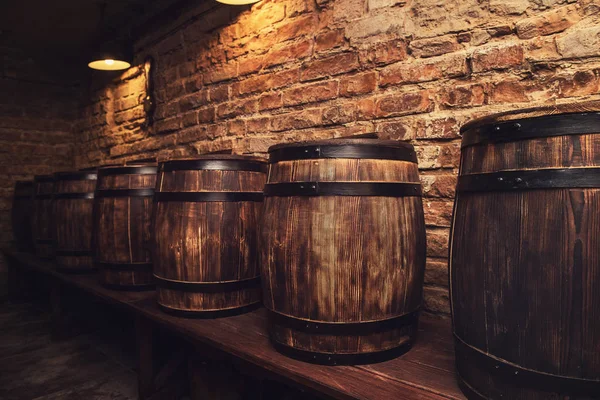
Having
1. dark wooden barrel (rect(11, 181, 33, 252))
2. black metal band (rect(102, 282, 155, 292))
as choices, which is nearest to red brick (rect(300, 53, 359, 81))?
black metal band (rect(102, 282, 155, 292))

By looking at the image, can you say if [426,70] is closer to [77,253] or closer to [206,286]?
[206,286]

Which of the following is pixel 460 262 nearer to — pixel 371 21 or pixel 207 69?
pixel 371 21

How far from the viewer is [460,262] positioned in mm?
1153

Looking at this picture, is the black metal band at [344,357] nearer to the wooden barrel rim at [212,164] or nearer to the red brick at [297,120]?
the wooden barrel rim at [212,164]

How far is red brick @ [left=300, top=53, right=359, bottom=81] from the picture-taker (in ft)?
7.43

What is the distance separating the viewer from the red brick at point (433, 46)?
6.16 ft

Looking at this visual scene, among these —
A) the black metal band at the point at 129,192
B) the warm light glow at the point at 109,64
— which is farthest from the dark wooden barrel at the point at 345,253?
the warm light glow at the point at 109,64

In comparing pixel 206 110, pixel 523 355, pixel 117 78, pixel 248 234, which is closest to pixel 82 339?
pixel 206 110

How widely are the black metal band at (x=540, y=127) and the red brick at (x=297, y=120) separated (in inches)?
55.1

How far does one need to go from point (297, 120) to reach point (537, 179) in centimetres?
172

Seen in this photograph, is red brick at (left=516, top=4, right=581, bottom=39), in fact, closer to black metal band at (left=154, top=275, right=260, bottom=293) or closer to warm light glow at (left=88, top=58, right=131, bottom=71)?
black metal band at (left=154, top=275, right=260, bottom=293)

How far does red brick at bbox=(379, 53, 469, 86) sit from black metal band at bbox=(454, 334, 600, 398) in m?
1.23

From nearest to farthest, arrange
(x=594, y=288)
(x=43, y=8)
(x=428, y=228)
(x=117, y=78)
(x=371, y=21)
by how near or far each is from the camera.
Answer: (x=594, y=288) → (x=428, y=228) → (x=371, y=21) → (x=43, y=8) → (x=117, y=78)

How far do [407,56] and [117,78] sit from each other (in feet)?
12.4
